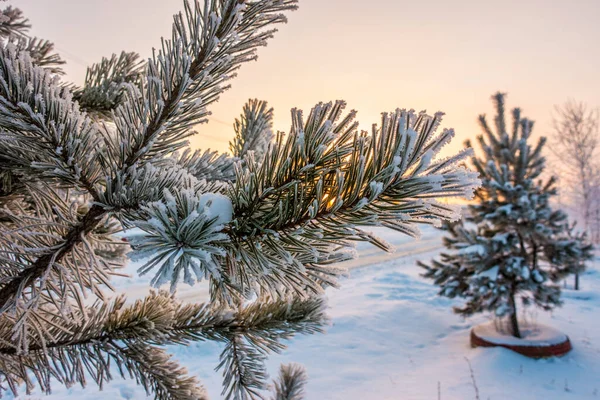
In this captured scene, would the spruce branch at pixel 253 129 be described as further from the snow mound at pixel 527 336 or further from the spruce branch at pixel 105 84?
the snow mound at pixel 527 336

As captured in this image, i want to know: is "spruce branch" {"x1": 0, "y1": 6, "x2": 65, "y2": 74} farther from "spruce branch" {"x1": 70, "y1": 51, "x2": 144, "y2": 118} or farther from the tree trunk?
the tree trunk

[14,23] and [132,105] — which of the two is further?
[14,23]

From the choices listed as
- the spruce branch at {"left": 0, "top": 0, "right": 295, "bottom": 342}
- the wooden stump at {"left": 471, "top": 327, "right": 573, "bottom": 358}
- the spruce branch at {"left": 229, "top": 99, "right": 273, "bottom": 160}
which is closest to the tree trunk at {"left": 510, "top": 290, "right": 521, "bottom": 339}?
the wooden stump at {"left": 471, "top": 327, "right": 573, "bottom": 358}

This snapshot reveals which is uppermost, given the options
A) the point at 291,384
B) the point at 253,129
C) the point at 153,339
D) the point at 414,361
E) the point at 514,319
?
the point at 253,129

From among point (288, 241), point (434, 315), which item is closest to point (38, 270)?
point (288, 241)

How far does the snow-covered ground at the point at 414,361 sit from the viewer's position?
4551 millimetres

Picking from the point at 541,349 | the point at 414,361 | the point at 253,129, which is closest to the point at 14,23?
the point at 253,129

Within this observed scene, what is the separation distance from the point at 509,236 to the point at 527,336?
176 centimetres

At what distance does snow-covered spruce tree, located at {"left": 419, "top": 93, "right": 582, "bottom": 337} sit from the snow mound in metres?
0.29

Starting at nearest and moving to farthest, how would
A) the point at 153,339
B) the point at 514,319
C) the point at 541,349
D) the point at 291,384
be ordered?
the point at 153,339 → the point at 291,384 → the point at 541,349 → the point at 514,319

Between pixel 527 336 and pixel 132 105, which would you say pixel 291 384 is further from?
pixel 527 336

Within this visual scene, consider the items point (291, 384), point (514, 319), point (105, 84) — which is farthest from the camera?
point (514, 319)

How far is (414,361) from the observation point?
223 inches

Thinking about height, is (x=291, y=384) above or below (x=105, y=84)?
below
